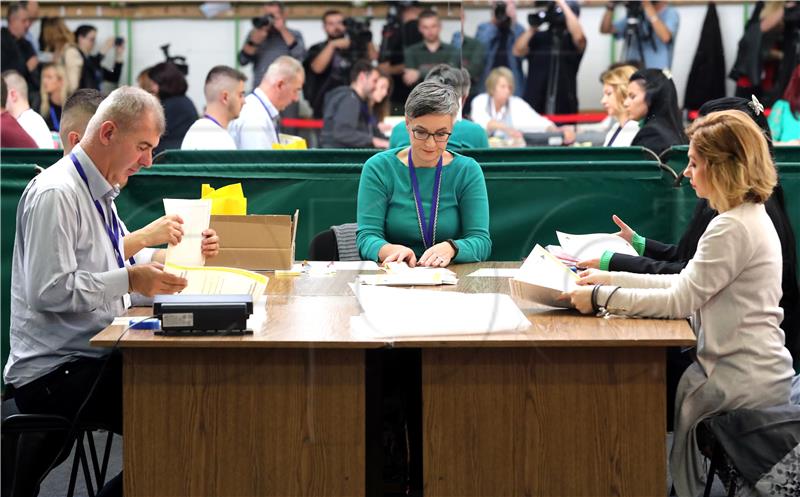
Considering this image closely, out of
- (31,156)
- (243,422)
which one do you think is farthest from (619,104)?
(243,422)

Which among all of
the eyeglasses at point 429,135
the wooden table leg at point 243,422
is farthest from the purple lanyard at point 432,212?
the wooden table leg at point 243,422

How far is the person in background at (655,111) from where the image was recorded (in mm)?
5309

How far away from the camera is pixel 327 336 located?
7.84ft

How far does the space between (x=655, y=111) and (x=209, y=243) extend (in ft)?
10.6

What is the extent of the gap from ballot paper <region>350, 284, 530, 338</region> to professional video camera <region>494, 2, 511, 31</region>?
6.53 metres

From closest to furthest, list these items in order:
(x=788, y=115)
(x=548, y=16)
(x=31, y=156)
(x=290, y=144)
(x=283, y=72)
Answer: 1. (x=31, y=156)
2. (x=290, y=144)
3. (x=283, y=72)
4. (x=788, y=115)
5. (x=548, y=16)

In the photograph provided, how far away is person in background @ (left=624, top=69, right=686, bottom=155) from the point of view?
17.4ft

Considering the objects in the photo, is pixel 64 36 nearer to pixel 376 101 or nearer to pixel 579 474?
pixel 376 101

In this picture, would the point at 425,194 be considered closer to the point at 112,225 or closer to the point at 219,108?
the point at 112,225

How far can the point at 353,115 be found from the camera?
27.2 feet

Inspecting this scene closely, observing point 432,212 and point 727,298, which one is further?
point 432,212

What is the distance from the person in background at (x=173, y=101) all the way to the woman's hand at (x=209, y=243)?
3589 millimetres

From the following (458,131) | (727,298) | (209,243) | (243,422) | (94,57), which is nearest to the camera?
(243,422)

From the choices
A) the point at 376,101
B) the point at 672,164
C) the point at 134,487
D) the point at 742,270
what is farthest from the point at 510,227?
the point at 376,101
